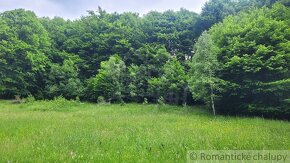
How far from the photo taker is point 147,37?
44.5 metres

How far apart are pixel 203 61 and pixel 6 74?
103ft

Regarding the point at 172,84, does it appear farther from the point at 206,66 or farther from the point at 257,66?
the point at 257,66

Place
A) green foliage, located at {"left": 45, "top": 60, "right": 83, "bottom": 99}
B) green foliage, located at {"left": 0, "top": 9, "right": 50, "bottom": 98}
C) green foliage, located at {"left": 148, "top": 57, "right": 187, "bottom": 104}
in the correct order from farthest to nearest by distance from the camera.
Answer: green foliage, located at {"left": 0, "top": 9, "right": 50, "bottom": 98} → green foliage, located at {"left": 45, "top": 60, "right": 83, "bottom": 99} → green foliage, located at {"left": 148, "top": 57, "right": 187, "bottom": 104}

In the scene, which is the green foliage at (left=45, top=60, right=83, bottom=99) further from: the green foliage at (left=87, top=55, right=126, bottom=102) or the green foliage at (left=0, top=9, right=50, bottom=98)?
the green foliage at (left=87, top=55, right=126, bottom=102)

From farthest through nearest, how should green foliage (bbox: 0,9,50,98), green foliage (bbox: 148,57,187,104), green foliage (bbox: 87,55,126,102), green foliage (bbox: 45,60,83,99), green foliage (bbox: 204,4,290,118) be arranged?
green foliage (bbox: 0,9,50,98), green foliage (bbox: 45,60,83,99), green foliage (bbox: 87,55,126,102), green foliage (bbox: 148,57,187,104), green foliage (bbox: 204,4,290,118)

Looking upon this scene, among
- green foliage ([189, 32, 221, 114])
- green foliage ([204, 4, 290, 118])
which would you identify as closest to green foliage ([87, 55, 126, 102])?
green foliage ([189, 32, 221, 114])

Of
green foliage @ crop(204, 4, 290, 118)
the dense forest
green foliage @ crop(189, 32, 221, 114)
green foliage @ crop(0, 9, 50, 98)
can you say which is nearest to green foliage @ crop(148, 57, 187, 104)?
the dense forest

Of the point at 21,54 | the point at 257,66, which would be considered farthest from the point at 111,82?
the point at 257,66

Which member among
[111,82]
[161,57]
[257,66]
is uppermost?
[161,57]

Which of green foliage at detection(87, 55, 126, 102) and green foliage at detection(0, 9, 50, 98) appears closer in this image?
green foliage at detection(87, 55, 126, 102)

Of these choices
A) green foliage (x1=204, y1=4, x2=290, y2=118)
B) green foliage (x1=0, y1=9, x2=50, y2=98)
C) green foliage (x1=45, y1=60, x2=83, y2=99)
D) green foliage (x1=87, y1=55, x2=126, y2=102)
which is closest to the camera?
green foliage (x1=204, y1=4, x2=290, y2=118)

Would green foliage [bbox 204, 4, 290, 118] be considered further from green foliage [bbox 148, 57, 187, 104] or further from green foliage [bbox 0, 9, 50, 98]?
green foliage [bbox 0, 9, 50, 98]

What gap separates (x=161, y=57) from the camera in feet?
127

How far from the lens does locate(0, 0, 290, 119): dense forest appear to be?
74.9ft
